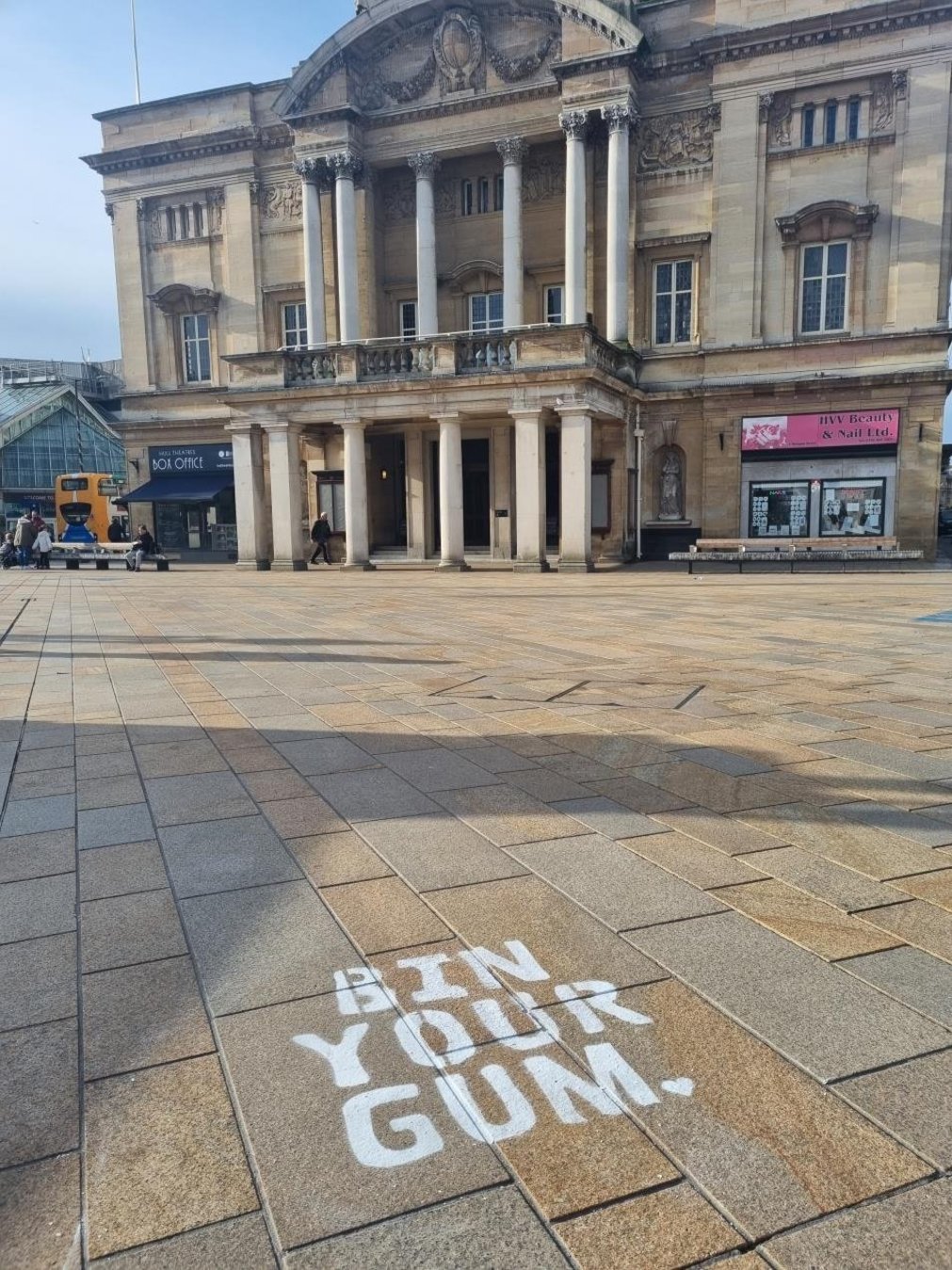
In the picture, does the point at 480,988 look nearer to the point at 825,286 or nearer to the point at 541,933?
the point at 541,933

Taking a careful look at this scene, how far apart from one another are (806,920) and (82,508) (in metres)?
45.2

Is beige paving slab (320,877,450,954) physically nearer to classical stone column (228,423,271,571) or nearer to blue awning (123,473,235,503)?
classical stone column (228,423,271,571)

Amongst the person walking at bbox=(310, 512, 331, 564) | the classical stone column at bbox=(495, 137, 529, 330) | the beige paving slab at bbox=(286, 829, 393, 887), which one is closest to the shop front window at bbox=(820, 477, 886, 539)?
the classical stone column at bbox=(495, 137, 529, 330)

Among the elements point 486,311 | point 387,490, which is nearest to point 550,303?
point 486,311

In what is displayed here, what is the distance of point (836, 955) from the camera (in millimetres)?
3047

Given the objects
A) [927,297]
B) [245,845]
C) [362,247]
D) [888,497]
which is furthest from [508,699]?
[362,247]

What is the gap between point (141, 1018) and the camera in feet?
9.02

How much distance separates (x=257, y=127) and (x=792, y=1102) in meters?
37.5

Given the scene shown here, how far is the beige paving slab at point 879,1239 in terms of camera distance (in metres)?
1.79

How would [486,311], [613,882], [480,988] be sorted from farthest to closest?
[486,311] → [613,882] → [480,988]

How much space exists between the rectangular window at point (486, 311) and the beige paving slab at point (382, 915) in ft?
99.6

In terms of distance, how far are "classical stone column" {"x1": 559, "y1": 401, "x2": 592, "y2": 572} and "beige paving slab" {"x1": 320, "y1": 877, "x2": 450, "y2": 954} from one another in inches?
835

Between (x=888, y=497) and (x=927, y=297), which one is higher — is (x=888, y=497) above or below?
below

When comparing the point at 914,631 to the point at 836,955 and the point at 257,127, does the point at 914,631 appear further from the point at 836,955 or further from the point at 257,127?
the point at 257,127
